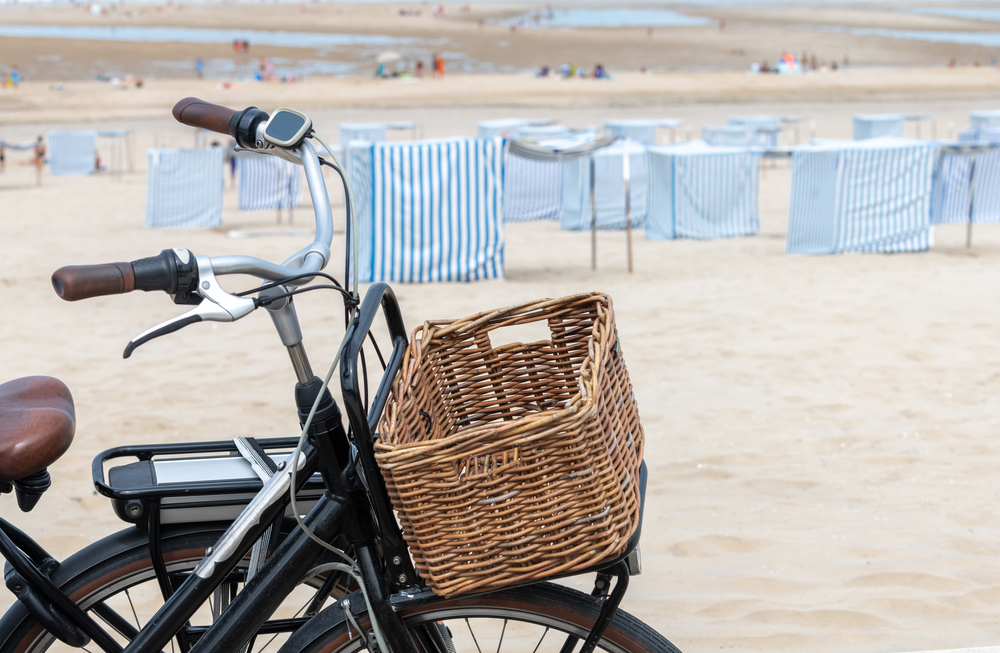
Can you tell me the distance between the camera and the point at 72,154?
20438 millimetres

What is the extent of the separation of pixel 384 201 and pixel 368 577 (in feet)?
29.6

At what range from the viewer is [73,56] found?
46.1m

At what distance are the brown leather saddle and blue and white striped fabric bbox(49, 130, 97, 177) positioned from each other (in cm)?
2053

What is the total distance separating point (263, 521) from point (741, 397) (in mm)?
4371

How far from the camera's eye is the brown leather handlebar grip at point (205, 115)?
1578mm

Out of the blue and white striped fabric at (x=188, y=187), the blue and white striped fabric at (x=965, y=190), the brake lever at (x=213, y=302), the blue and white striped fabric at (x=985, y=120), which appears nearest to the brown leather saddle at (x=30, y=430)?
the brake lever at (x=213, y=302)

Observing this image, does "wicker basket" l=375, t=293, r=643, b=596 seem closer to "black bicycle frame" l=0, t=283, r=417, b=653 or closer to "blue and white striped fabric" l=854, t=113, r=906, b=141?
"black bicycle frame" l=0, t=283, r=417, b=653

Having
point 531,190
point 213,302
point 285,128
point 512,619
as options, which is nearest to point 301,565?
point 512,619

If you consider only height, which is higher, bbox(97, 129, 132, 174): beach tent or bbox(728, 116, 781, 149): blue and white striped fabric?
bbox(728, 116, 781, 149): blue and white striped fabric

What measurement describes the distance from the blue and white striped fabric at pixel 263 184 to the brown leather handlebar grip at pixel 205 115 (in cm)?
1468

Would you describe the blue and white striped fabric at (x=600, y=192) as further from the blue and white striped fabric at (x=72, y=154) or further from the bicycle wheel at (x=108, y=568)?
the bicycle wheel at (x=108, y=568)

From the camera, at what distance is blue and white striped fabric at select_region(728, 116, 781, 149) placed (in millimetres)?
20609

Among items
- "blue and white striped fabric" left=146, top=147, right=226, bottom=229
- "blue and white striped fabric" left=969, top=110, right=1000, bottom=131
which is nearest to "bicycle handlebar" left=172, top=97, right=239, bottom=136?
"blue and white striped fabric" left=146, top=147, right=226, bottom=229

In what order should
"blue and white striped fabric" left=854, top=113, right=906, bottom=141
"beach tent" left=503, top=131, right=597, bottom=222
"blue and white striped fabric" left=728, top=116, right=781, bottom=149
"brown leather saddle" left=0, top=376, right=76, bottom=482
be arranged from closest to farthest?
1. "brown leather saddle" left=0, top=376, right=76, bottom=482
2. "beach tent" left=503, top=131, right=597, bottom=222
3. "blue and white striped fabric" left=728, top=116, right=781, bottom=149
4. "blue and white striped fabric" left=854, top=113, right=906, bottom=141
